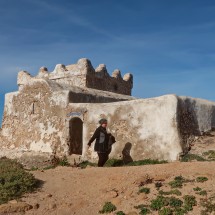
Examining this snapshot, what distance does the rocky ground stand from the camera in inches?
391

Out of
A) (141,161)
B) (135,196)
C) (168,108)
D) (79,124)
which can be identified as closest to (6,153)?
(79,124)

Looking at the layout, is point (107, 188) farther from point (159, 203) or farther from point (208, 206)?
point (208, 206)

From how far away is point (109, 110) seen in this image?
52.9 ft

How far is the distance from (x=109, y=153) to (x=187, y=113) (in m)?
3.53

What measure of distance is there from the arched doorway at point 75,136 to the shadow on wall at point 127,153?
3218mm

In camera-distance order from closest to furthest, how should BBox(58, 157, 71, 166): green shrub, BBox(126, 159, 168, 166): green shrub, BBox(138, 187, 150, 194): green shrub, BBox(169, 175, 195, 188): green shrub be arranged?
BBox(138, 187, 150, 194): green shrub < BBox(169, 175, 195, 188): green shrub < BBox(126, 159, 168, 166): green shrub < BBox(58, 157, 71, 166): green shrub

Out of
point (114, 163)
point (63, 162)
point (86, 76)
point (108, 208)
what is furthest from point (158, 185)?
point (86, 76)

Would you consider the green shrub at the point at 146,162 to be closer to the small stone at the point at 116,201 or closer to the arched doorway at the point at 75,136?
the arched doorway at the point at 75,136

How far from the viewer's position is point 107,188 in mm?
10891

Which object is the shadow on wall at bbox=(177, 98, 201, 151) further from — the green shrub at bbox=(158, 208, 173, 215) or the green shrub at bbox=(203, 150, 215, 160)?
the green shrub at bbox=(158, 208, 173, 215)

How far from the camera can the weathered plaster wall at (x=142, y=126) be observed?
1426 cm

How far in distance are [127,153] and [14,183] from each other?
18.1 ft

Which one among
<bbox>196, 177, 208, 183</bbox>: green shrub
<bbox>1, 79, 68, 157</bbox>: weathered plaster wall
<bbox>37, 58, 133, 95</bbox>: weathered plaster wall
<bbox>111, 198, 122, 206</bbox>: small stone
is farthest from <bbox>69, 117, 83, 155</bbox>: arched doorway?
<bbox>196, 177, 208, 183</bbox>: green shrub

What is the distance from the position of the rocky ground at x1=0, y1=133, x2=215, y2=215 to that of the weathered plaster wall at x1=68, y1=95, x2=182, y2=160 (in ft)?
6.21
